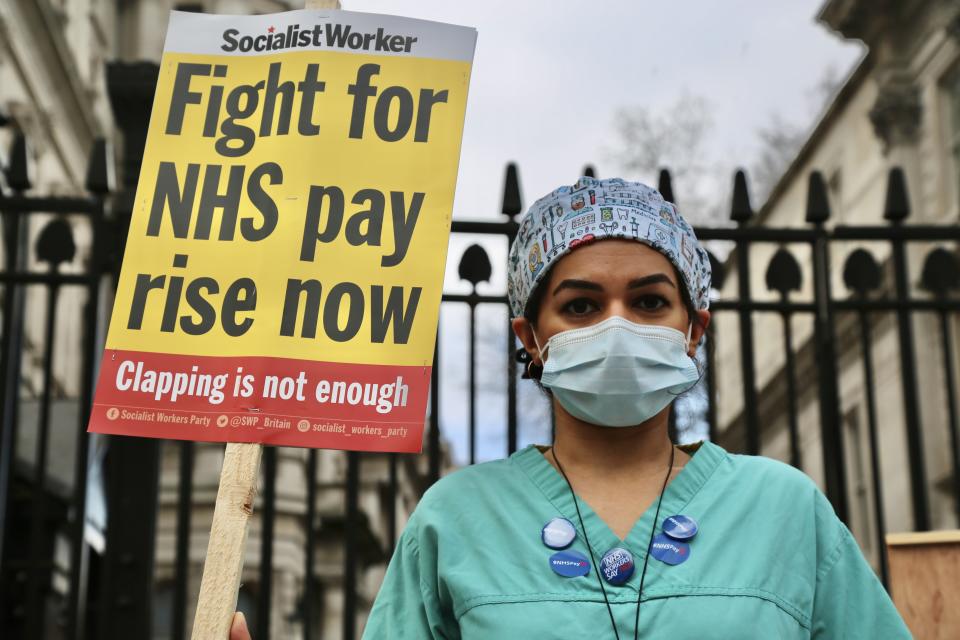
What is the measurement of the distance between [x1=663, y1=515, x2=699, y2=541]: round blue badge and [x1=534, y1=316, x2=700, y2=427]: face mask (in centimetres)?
27

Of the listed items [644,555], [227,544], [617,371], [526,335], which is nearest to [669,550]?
[644,555]

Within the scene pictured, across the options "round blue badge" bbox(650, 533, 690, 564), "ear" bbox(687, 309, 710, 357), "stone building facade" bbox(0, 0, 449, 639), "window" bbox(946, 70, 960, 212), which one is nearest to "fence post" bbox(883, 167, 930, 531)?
"ear" bbox(687, 309, 710, 357)

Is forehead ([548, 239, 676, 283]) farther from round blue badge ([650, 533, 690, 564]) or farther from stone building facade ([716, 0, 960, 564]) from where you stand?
stone building facade ([716, 0, 960, 564])

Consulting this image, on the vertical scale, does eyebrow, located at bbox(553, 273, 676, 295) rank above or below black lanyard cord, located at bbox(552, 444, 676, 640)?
above

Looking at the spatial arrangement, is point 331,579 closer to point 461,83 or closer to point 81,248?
point 81,248

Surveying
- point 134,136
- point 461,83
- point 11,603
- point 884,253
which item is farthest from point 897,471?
point 461,83

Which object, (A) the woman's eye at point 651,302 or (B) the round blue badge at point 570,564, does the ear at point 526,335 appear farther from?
(B) the round blue badge at point 570,564

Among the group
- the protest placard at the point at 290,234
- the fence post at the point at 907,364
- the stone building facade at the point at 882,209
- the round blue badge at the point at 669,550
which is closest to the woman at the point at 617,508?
the round blue badge at the point at 669,550

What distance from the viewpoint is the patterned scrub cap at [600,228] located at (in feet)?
8.50

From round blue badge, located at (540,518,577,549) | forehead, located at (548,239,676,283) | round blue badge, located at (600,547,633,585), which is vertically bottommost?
round blue badge, located at (600,547,633,585)

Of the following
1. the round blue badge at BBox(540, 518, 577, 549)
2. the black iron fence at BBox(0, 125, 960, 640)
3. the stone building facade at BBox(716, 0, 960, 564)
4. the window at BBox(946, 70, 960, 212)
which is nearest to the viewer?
the round blue badge at BBox(540, 518, 577, 549)

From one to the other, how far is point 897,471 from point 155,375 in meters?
19.7

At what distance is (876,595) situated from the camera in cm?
237

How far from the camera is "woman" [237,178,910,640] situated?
2248 millimetres
